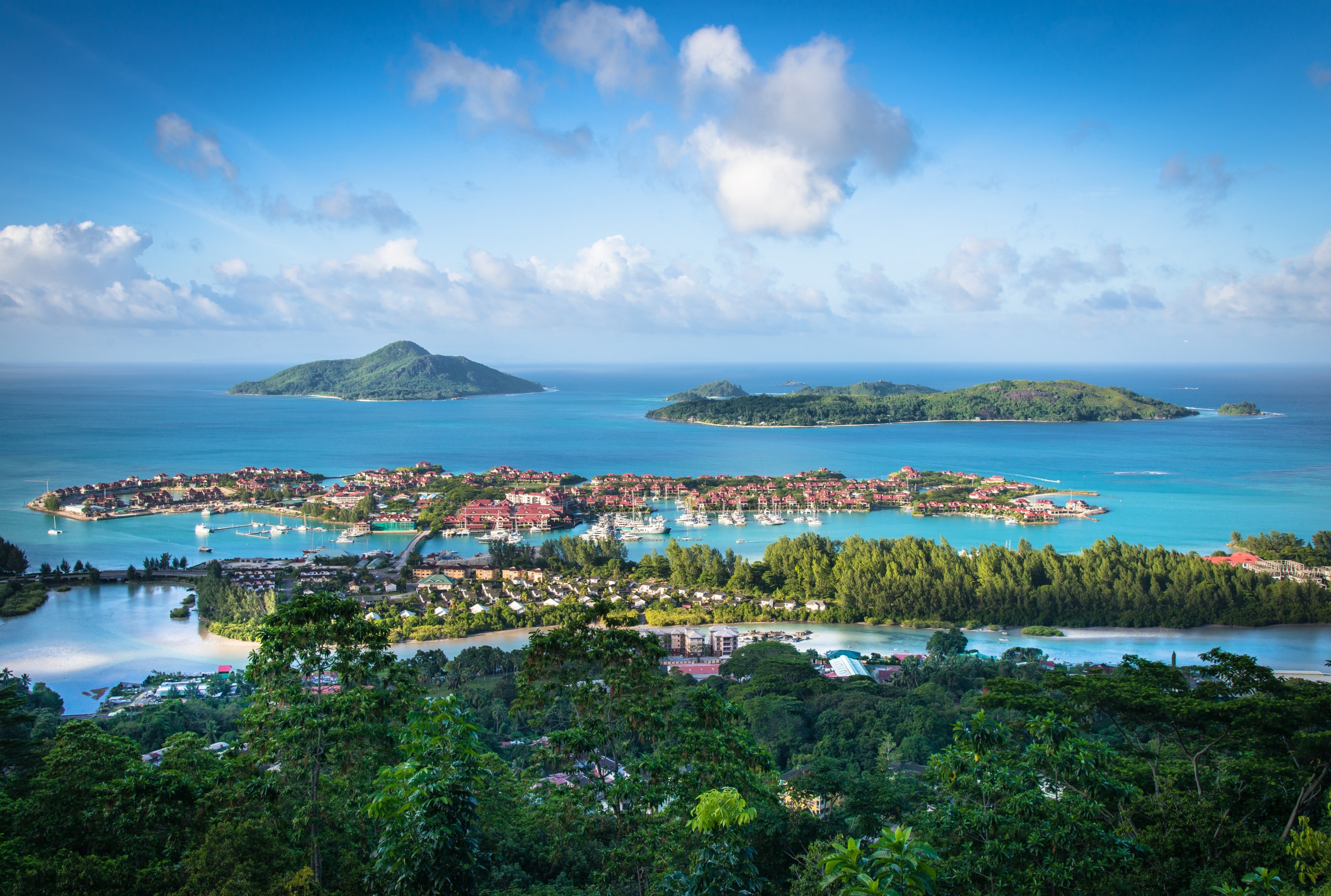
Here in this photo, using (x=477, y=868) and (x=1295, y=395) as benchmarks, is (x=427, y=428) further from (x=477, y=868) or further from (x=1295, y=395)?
(x=1295, y=395)

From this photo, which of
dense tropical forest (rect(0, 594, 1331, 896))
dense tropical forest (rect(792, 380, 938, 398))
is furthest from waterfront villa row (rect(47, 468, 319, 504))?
dense tropical forest (rect(792, 380, 938, 398))

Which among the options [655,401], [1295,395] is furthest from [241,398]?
[1295,395]

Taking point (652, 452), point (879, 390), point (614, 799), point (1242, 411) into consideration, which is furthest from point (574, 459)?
point (1242, 411)

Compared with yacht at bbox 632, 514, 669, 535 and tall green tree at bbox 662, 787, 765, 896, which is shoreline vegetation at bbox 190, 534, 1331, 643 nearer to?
yacht at bbox 632, 514, 669, 535

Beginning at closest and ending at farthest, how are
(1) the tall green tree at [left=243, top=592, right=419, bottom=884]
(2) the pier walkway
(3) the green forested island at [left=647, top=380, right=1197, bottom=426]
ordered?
(1) the tall green tree at [left=243, top=592, right=419, bottom=884], (2) the pier walkway, (3) the green forested island at [left=647, top=380, right=1197, bottom=426]

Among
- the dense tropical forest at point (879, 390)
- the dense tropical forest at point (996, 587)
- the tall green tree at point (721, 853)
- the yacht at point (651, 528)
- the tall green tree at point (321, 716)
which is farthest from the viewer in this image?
the dense tropical forest at point (879, 390)

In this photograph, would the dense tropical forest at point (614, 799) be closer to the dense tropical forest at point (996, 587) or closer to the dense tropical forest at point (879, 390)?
the dense tropical forest at point (996, 587)

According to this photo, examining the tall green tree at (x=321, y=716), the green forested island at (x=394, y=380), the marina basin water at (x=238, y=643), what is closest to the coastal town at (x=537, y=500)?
the marina basin water at (x=238, y=643)
